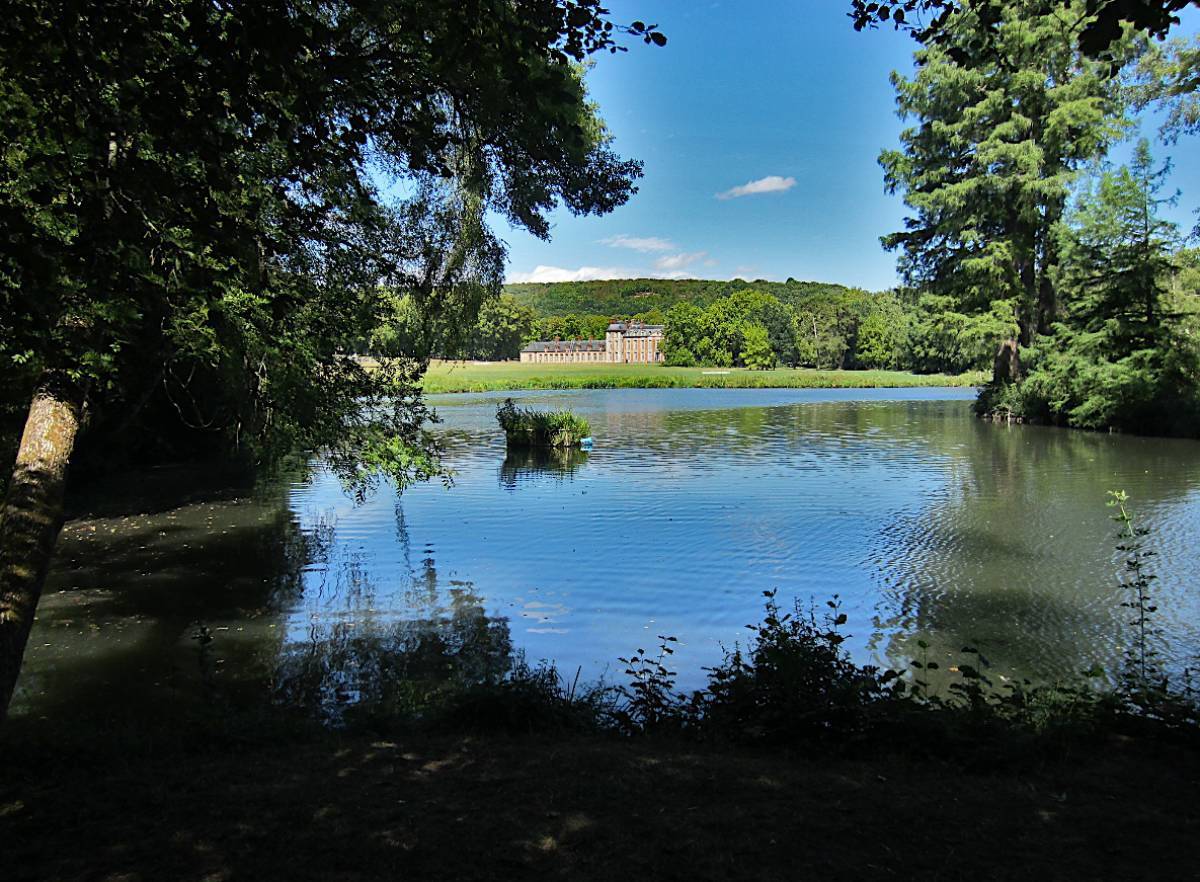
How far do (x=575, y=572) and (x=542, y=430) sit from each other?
15.4m

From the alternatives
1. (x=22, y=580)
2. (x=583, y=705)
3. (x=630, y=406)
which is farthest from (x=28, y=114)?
(x=630, y=406)

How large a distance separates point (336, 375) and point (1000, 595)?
27.7 ft

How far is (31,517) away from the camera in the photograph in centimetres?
523

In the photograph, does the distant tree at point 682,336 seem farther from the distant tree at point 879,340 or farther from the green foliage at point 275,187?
the green foliage at point 275,187

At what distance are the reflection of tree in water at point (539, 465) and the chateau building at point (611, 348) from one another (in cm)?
11936

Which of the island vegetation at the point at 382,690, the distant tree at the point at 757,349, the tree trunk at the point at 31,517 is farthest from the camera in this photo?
the distant tree at the point at 757,349

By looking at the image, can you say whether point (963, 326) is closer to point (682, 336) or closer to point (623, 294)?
point (682, 336)

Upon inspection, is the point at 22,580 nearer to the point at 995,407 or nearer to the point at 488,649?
the point at 488,649

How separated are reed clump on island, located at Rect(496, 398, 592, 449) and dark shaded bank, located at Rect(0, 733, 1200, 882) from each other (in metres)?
21.7

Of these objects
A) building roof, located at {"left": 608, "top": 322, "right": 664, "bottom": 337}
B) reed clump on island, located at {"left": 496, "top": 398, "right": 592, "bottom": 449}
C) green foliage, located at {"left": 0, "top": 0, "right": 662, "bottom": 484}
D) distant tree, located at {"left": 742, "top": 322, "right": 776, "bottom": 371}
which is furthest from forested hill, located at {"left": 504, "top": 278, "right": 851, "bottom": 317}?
green foliage, located at {"left": 0, "top": 0, "right": 662, "bottom": 484}

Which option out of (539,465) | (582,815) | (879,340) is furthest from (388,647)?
(879,340)

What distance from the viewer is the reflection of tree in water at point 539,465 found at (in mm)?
20562

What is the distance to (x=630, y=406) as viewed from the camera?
51.7m

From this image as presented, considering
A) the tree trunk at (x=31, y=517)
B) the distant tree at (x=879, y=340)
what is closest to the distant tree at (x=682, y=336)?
the distant tree at (x=879, y=340)
